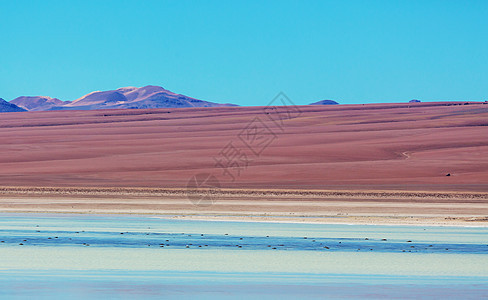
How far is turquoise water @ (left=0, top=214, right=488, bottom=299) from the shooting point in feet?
47.4

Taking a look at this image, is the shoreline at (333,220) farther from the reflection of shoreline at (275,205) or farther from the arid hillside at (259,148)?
the arid hillside at (259,148)

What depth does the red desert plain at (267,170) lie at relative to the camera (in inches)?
1494

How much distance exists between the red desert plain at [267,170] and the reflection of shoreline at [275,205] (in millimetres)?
56

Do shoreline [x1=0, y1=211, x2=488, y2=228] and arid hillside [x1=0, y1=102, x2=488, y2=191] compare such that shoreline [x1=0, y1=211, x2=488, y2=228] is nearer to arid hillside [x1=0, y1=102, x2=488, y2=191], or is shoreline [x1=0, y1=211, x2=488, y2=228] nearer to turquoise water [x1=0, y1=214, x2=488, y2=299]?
turquoise water [x1=0, y1=214, x2=488, y2=299]

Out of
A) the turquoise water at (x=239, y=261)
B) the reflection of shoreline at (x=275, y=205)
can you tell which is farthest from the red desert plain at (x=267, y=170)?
the turquoise water at (x=239, y=261)

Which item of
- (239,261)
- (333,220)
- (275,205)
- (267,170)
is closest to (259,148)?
(267,170)

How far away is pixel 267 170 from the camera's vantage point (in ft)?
189

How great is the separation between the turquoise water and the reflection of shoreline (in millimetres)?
3679

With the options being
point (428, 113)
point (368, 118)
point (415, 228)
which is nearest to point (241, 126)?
point (368, 118)

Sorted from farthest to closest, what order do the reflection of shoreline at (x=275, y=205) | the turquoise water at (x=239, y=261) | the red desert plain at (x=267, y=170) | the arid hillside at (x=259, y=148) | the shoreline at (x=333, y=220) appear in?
the arid hillside at (x=259, y=148) < the red desert plain at (x=267, y=170) < the reflection of shoreline at (x=275, y=205) < the shoreline at (x=333, y=220) < the turquoise water at (x=239, y=261)

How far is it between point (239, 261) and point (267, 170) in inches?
1523

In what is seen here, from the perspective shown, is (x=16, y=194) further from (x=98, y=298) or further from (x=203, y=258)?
(x=98, y=298)

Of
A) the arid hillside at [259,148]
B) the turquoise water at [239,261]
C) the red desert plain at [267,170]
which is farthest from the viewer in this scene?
the arid hillside at [259,148]

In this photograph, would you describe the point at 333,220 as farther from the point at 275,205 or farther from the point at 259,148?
the point at 259,148
